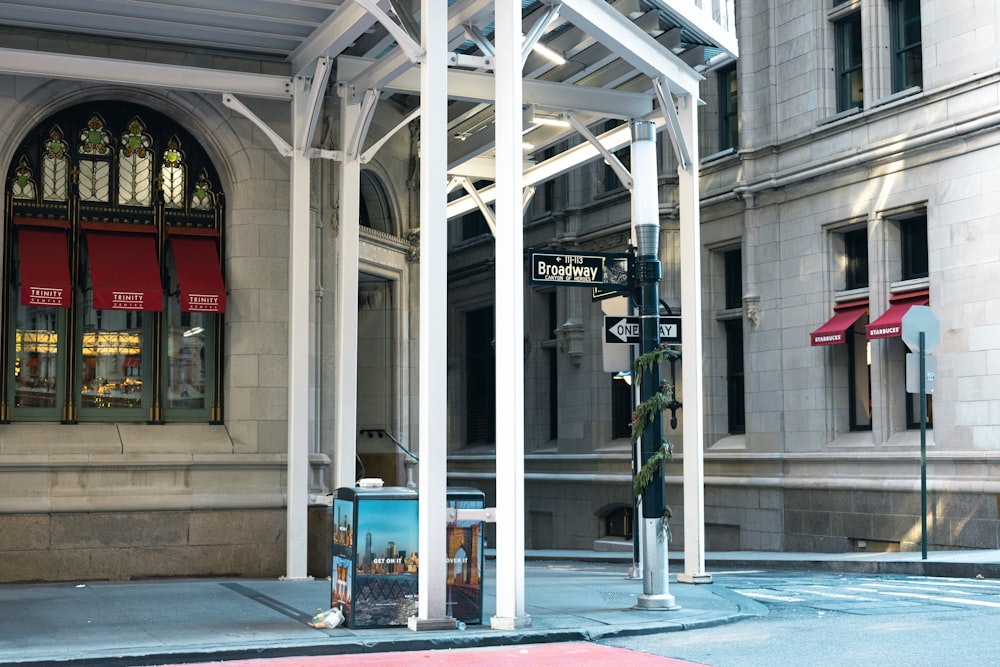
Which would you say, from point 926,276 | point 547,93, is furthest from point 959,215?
point 547,93

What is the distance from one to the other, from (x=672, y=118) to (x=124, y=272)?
724cm

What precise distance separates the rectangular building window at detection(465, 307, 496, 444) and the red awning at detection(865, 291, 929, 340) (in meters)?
15.8

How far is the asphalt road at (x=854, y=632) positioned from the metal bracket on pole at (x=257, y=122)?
7.93m

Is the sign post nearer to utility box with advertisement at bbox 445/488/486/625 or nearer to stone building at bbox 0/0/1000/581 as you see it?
stone building at bbox 0/0/1000/581

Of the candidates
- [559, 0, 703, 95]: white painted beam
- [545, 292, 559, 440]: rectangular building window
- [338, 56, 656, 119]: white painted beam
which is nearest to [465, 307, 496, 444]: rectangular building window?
[545, 292, 559, 440]: rectangular building window

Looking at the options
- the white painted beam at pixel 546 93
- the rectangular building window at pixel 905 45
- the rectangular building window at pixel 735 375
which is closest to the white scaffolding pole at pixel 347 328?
the white painted beam at pixel 546 93

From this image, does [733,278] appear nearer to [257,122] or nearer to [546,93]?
[546,93]

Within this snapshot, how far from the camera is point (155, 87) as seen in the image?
→ 16734 mm

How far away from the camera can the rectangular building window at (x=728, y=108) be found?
29362mm

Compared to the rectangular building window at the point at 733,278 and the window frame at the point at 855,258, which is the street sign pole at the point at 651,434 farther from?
the rectangular building window at the point at 733,278

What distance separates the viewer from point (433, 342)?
11.3 meters

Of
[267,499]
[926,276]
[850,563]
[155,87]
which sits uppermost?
[155,87]

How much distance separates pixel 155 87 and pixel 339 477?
18.5 ft

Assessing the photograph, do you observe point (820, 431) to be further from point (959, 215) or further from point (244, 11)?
point (244, 11)
